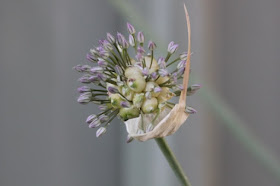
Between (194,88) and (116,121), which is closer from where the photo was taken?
(194,88)

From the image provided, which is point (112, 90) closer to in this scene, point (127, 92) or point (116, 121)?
point (127, 92)

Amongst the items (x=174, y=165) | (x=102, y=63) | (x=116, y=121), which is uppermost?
(x=116, y=121)

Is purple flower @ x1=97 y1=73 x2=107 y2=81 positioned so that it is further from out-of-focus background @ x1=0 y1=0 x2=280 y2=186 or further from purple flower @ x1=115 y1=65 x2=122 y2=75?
out-of-focus background @ x1=0 y1=0 x2=280 y2=186

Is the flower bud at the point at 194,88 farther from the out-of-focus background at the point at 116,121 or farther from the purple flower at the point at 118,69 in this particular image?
the out-of-focus background at the point at 116,121

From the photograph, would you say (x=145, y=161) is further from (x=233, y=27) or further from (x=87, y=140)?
(x=233, y=27)

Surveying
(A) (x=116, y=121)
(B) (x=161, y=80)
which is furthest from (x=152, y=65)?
(A) (x=116, y=121)

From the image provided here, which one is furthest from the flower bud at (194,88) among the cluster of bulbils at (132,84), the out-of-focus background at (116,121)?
the out-of-focus background at (116,121)

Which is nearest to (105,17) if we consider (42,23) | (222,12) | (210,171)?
(42,23)
